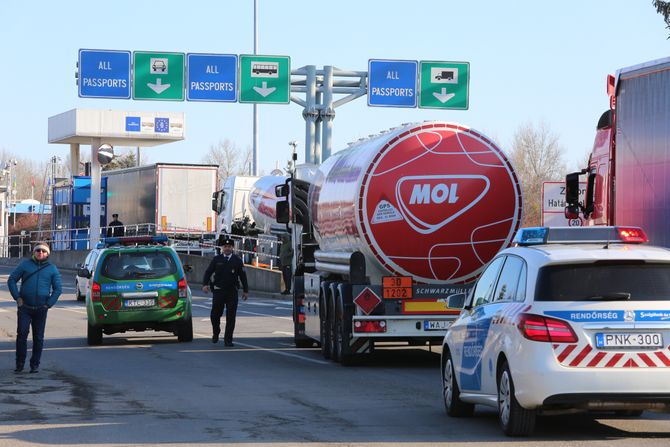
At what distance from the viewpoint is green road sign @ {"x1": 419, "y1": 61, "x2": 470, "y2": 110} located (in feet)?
134

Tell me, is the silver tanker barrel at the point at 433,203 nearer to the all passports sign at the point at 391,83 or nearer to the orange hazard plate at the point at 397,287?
the orange hazard plate at the point at 397,287

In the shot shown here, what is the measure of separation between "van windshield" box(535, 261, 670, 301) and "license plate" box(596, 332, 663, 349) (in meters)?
0.30

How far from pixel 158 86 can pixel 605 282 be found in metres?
31.1

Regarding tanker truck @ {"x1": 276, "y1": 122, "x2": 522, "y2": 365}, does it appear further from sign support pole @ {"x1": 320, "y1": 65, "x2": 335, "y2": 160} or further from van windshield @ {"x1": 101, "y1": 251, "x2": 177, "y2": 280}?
sign support pole @ {"x1": 320, "y1": 65, "x2": 335, "y2": 160}

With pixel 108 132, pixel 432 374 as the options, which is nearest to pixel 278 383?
pixel 432 374

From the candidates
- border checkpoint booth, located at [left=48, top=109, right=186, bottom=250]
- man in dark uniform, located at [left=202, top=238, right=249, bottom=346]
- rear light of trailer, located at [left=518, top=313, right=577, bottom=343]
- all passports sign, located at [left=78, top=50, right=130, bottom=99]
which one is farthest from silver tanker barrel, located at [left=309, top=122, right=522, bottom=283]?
border checkpoint booth, located at [left=48, top=109, right=186, bottom=250]

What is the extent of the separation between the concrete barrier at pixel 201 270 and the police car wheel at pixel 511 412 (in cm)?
3244

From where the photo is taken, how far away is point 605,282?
11.2 metres

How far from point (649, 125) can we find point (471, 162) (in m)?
3.23

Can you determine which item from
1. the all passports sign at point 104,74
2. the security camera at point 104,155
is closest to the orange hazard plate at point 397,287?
the all passports sign at point 104,74

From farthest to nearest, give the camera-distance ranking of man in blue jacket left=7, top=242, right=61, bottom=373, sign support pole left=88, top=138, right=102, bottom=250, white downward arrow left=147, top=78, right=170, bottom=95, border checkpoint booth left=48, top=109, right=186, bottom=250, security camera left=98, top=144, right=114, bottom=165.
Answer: border checkpoint booth left=48, top=109, right=186, bottom=250 < security camera left=98, top=144, right=114, bottom=165 < sign support pole left=88, top=138, right=102, bottom=250 < white downward arrow left=147, top=78, right=170, bottom=95 < man in blue jacket left=7, top=242, right=61, bottom=373

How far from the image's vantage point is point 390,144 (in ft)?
63.7

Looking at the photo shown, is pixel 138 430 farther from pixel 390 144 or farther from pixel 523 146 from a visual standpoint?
pixel 523 146

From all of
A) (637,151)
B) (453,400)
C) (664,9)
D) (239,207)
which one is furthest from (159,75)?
(453,400)
